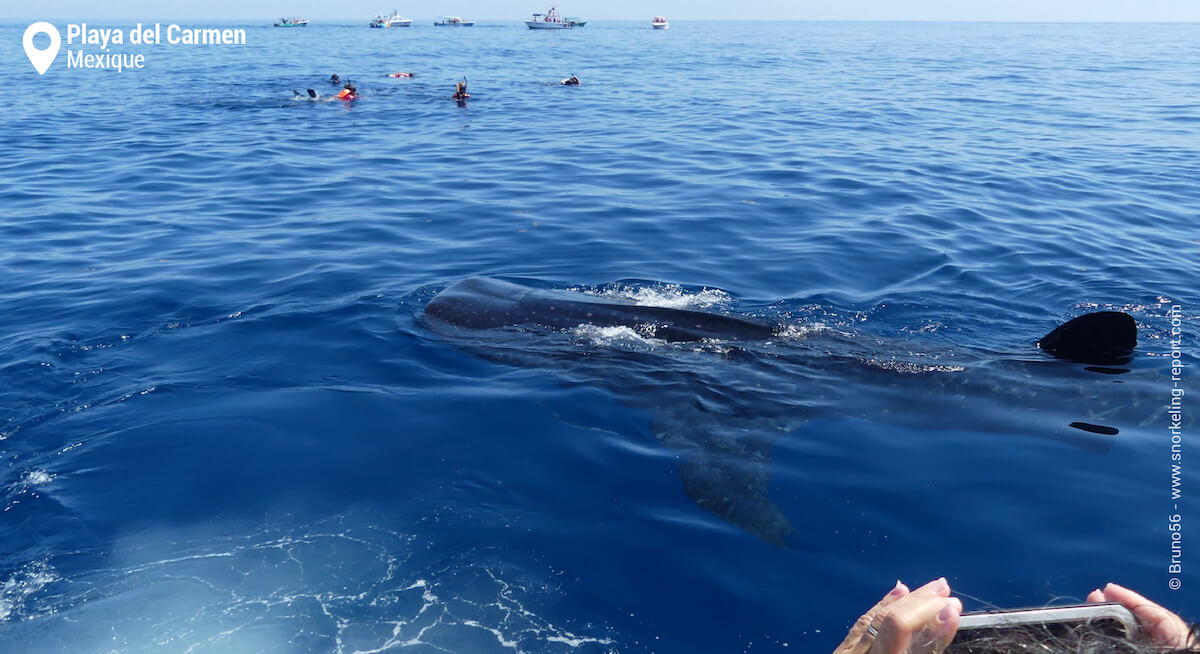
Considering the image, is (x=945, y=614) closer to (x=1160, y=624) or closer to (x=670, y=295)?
(x=1160, y=624)

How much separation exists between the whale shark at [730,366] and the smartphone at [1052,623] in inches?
202

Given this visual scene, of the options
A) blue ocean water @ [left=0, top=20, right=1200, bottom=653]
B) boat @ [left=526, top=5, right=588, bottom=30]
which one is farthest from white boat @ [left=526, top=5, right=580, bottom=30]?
blue ocean water @ [left=0, top=20, right=1200, bottom=653]

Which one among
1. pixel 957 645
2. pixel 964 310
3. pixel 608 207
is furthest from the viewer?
pixel 608 207

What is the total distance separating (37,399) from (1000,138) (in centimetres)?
2882

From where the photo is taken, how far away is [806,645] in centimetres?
629

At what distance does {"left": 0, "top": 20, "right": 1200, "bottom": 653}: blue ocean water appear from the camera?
273 inches

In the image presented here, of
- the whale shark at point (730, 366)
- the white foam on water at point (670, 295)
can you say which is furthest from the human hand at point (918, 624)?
the white foam on water at point (670, 295)

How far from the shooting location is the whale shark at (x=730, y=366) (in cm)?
930

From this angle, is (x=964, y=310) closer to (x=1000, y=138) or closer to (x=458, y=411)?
(x=458, y=411)

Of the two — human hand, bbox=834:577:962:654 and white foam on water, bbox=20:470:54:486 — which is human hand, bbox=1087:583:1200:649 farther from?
white foam on water, bbox=20:470:54:486

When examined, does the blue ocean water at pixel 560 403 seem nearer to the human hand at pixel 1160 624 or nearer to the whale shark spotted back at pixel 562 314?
the whale shark spotted back at pixel 562 314

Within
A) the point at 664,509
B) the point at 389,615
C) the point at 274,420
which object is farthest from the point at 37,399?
the point at 664,509

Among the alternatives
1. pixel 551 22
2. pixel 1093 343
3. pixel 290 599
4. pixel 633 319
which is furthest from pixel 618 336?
pixel 551 22

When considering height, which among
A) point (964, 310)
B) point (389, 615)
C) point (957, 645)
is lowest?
point (389, 615)
